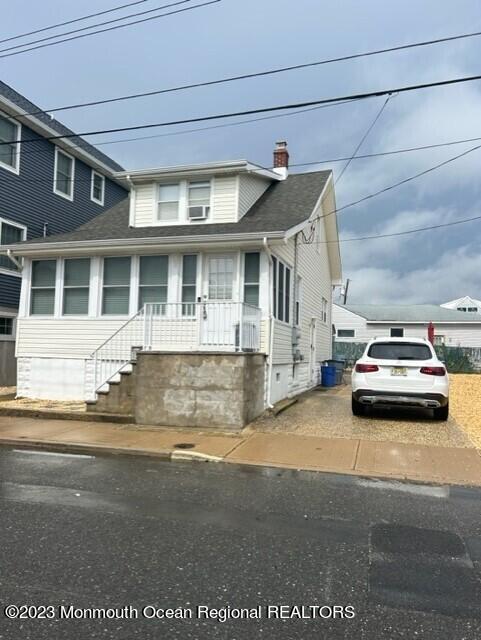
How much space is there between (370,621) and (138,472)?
14.2ft

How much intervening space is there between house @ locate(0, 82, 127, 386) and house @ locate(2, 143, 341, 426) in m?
3.82

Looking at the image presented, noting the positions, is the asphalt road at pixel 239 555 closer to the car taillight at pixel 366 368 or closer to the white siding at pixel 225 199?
the car taillight at pixel 366 368

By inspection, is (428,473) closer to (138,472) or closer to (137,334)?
(138,472)

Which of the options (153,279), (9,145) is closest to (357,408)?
(153,279)

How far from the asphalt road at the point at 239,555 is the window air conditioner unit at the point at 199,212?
860 centimetres

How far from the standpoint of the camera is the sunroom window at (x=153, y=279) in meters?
12.5

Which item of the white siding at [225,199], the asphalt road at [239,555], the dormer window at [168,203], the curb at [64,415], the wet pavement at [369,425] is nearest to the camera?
the asphalt road at [239,555]

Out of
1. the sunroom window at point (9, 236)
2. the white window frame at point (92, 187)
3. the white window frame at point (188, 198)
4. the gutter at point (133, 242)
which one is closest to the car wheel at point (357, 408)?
the gutter at point (133, 242)

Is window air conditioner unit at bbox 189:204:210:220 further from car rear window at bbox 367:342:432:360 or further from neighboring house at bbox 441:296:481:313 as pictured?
neighboring house at bbox 441:296:481:313

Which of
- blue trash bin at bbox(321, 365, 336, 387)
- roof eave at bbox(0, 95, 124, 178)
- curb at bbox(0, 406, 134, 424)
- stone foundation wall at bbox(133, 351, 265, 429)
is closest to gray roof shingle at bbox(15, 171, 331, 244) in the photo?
roof eave at bbox(0, 95, 124, 178)

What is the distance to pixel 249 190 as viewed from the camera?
47.7ft

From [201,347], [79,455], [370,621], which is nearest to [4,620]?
[370,621]

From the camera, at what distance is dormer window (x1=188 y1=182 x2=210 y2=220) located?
1383 centimetres

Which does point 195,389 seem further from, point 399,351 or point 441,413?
point 441,413
